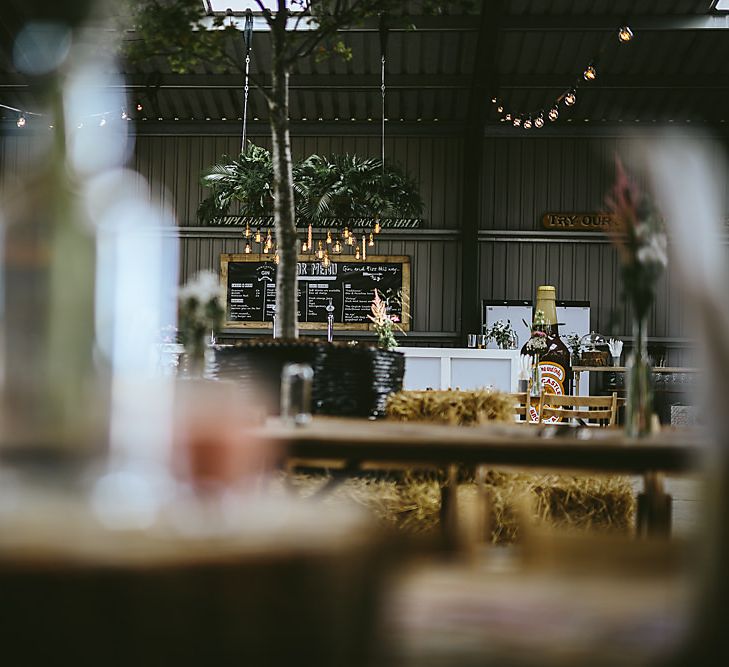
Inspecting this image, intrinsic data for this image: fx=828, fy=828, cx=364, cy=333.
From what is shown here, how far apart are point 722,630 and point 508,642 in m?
0.21

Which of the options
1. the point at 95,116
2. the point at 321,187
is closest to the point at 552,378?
the point at 321,187

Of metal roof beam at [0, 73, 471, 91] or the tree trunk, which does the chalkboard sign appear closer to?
metal roof beam at [0, 73, 471, 91]

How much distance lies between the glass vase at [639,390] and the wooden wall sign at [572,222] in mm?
9933

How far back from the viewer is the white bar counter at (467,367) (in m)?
7.85

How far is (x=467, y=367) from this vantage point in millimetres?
7902

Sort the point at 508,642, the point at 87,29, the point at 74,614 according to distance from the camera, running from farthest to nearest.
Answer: the point at 87,29 → the point at 508,642 → the point at 74,614

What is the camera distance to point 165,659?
1.99 feet

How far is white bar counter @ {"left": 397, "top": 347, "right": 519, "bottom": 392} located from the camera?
785cm

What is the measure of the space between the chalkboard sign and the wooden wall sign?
210 centimetres

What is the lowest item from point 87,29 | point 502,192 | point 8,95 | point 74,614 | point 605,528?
point 605,528

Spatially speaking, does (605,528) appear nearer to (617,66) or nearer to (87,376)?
(87,376)

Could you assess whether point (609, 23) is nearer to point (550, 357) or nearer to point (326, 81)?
point (326, 81)

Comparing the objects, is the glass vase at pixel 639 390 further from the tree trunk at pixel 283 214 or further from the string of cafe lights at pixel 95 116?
the string of cafe lights at pixel 95 116

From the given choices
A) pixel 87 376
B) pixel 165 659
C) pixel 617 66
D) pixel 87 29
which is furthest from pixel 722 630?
pixel 617 66
